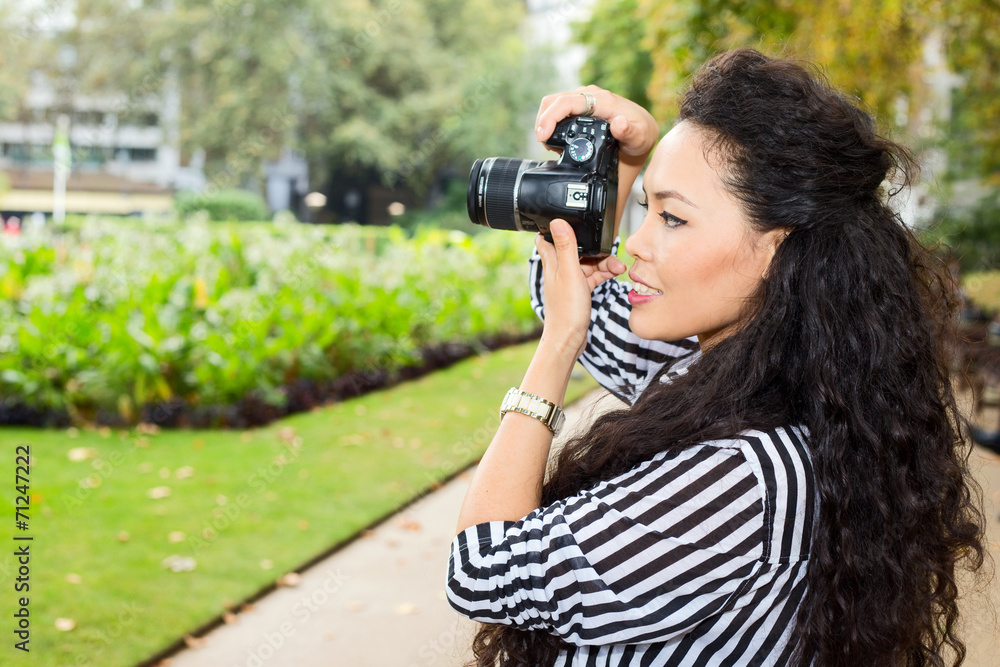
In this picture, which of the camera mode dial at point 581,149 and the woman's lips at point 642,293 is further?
the camera mode dial at point 581,149

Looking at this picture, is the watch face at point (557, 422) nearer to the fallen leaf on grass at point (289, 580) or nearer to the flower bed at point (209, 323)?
the fallen leaf on grass at point (289, 580)

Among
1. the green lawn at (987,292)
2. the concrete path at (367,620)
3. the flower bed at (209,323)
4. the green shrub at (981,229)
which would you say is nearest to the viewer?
the concrete path at (367,620)

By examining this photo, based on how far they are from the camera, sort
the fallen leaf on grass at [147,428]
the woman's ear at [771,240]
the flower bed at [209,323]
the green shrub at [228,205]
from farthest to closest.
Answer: the green shrub at [228,205] < the flower bed at [209,323] < the fallen leaf on grass at [147,428] < the woman's ear at [771,240]

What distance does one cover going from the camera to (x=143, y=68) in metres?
24.7

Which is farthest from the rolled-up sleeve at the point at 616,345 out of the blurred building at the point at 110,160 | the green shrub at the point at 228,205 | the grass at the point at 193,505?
the blurred building at the point at 110,160

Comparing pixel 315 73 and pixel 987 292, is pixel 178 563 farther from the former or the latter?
pixel 315 73

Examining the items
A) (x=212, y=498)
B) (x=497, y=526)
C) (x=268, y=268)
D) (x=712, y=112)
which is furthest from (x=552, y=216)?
(x=268, y=268)

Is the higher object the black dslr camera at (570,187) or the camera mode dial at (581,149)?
the camera mode dial at (581,149)

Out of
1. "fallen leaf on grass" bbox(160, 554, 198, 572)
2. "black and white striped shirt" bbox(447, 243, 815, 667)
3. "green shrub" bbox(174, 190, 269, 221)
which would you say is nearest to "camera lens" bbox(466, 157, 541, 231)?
"black and white striped shirt" bbox(447, 243, 815, 667)

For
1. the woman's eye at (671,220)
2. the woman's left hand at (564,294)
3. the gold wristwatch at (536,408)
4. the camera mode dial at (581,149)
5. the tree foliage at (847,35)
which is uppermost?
the tree foliage at (847,35)

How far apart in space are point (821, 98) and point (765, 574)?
0.62m

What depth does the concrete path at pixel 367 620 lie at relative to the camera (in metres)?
2.88

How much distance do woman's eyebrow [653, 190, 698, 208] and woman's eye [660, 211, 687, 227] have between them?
23 mm

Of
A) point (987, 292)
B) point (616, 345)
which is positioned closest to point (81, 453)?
point (616, 345)
